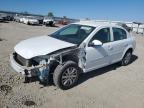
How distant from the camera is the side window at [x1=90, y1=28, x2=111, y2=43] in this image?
658 centimetres

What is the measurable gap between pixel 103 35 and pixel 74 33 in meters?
0.97

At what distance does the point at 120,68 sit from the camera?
26.8 feet

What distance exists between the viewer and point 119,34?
306 inches

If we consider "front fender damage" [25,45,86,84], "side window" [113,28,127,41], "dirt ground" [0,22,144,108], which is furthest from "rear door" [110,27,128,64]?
"front fender damage" [25,45,86,84]

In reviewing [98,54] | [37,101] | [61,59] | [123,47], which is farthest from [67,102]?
[123,47]

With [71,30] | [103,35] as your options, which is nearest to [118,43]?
[103,35]

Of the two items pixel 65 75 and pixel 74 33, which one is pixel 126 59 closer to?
pixel 74 33

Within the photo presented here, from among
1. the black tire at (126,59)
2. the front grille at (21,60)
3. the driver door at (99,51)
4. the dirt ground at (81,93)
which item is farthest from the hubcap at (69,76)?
the black tire at (126,59)

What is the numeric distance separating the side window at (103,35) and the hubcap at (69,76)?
128 cm

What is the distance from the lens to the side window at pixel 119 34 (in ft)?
24.4

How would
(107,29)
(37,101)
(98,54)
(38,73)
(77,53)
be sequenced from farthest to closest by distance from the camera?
1. (107,29)
2. (98,54)
3. (77,53)
4. (38,73)
5. (37,101)

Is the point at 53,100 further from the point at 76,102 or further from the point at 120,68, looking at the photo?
the point at 120,68

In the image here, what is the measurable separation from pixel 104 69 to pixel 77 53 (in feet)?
7.33

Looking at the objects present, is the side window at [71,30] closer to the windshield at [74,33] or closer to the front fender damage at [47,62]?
the windshield at [74,33]
